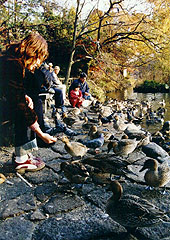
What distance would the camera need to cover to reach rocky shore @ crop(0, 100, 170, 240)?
244cm

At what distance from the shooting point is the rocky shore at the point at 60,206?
8.01 feet

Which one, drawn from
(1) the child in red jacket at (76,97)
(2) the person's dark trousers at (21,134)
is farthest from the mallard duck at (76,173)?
(1) the child in red jacket at (76,97)

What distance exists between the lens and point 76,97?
442 inches

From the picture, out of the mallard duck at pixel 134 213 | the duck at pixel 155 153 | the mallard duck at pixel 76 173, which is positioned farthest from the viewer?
the duck at pixel 155 153

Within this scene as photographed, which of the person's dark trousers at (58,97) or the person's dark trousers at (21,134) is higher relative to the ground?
the person's dark trousers at (58,97)

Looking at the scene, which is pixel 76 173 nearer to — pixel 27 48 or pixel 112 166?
pixel 112 166

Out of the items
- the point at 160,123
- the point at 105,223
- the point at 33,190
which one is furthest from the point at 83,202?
the point at 160,123

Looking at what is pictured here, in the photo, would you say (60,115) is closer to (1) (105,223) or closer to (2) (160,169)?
(2) (160,169)

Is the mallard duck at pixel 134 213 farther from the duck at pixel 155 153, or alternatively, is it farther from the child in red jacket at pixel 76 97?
the child in red jacket at pixel 76 97

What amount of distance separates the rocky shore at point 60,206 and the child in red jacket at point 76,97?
7130 millimetres

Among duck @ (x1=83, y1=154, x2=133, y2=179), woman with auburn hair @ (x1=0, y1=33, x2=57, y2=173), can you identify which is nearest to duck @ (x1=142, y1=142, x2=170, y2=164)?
duck @ (x1=83, y1=154, x2=133, y2=179)

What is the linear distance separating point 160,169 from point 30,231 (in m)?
2.07

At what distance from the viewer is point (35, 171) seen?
392cm

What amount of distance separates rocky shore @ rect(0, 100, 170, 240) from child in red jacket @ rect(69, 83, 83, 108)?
23.4 ft
